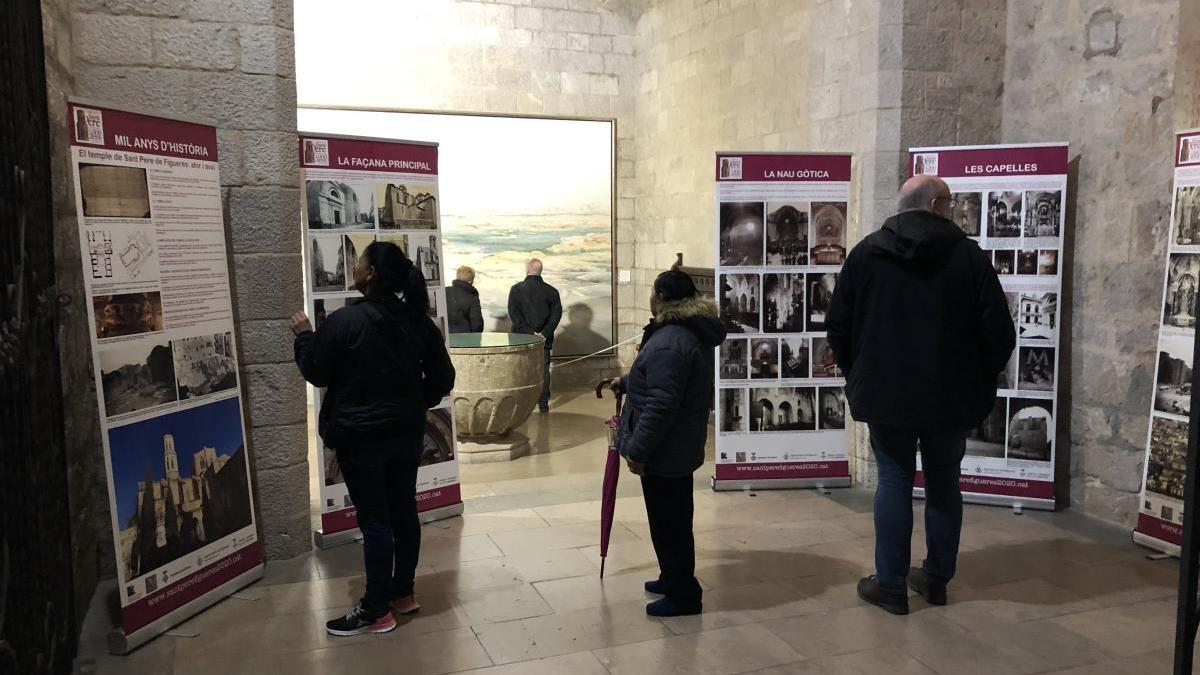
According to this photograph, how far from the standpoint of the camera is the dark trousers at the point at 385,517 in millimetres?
3160

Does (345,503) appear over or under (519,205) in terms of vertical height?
under

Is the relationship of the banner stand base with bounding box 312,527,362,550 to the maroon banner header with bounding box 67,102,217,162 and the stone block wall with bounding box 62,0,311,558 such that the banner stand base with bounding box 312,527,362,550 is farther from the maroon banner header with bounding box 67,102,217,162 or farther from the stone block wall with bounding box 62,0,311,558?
the maroon banner header with bounding box 67,102,217,162

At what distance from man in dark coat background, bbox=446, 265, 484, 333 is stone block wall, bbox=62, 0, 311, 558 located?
11.5 feet

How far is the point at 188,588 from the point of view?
3449 mm

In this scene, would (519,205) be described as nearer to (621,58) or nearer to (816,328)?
(621,58)

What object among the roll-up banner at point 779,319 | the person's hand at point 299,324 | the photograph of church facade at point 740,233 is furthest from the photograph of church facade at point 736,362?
the person's hand at point 299,324

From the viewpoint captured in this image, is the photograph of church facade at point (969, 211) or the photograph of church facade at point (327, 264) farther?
the photograph of church facade at point (969, 211)

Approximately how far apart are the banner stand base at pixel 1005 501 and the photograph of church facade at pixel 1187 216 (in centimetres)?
147

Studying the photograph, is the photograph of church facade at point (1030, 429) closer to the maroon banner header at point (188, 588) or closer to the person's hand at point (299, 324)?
the person's hand at point (299, 324)

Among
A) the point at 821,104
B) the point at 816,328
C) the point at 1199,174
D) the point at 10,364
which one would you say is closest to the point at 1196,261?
the point at 1199,174

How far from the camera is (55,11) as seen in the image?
3.39 meters

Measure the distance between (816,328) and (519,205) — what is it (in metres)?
4.59

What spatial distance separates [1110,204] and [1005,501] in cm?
160

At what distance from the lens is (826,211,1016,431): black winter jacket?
323 cm
